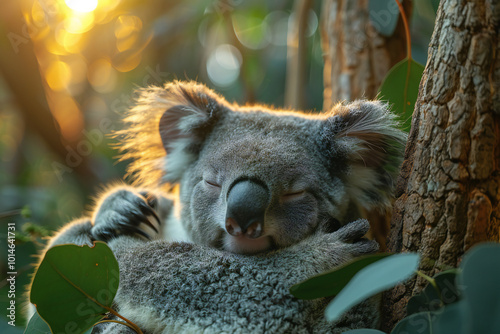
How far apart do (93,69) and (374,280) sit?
5.18m

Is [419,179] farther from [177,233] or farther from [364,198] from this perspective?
[177,233]

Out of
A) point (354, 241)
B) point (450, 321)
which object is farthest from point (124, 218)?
point (450, 321)

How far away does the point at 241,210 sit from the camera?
5.28 ft

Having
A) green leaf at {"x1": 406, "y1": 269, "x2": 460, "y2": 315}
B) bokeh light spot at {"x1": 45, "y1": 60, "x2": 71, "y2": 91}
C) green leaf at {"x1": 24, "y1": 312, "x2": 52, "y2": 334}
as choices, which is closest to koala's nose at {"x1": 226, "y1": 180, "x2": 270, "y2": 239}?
green leaf at {"x1": 406, "y1": 269, "x2": 460, "y2": 315}

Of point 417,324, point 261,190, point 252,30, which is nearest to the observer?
point 417,324

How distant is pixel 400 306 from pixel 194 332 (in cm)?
71

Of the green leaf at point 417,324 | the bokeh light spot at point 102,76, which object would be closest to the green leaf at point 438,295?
the green leaf at point 417,324

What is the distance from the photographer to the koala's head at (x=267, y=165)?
1.74 meters

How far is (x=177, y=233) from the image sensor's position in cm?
236

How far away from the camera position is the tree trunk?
9.89ft

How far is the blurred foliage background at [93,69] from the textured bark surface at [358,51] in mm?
228

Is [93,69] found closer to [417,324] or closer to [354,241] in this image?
[354,241]

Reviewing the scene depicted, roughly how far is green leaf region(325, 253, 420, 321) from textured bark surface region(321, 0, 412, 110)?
85.3 inches

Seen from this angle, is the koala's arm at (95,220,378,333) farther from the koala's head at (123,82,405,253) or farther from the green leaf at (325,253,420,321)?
the green leaf at (325,253,420,321)
